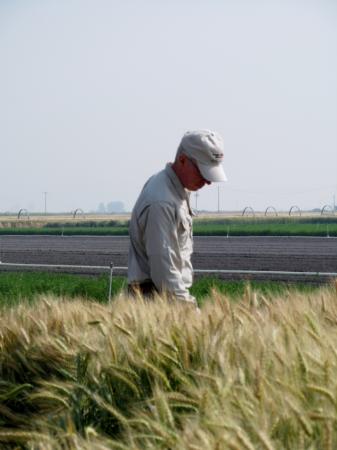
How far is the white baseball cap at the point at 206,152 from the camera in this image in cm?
464

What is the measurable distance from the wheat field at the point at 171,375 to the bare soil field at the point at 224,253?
42.4ft

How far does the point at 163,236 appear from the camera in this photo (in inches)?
186

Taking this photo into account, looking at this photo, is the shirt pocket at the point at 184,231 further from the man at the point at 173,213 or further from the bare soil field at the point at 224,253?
the bare soil field at the point at 224,253

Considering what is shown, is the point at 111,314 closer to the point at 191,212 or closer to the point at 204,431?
the point at 191,212

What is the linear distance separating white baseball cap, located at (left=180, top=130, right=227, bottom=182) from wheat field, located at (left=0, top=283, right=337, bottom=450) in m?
0.56

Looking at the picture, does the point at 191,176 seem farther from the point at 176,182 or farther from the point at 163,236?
the point at 163,236

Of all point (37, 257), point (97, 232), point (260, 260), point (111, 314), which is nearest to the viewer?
point (111, 314)

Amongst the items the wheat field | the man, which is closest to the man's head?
the man

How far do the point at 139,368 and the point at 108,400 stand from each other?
16cm

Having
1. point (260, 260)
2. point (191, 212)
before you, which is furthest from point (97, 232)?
point (191, 212)

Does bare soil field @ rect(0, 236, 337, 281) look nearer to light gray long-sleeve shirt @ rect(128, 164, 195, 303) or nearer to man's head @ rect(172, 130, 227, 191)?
light gray long-sleeve shirt @ rect(128, 164, 195, 303)

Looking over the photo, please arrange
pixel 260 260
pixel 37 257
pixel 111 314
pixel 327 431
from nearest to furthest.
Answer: pixel 327 431 → pixel 111 314 → pixel 260 260 → pixel 37 257

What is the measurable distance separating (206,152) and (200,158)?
0.05m

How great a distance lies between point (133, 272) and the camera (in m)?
4.98
